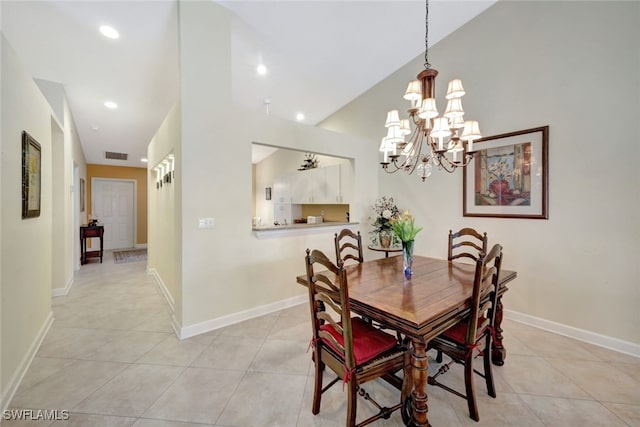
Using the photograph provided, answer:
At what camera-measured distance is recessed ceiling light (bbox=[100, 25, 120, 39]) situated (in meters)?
2.65

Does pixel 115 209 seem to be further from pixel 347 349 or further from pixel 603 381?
pixel 603 381

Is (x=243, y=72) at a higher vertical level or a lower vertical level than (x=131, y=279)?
higher

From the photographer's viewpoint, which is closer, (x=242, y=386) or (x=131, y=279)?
(x=242, y=386)

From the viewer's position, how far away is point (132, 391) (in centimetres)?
181

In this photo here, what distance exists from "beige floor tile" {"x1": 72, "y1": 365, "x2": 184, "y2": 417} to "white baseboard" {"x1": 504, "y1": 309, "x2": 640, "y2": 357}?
348 centimetres

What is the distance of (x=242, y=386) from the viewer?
1.86 m

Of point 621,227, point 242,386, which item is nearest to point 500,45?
point 621,227

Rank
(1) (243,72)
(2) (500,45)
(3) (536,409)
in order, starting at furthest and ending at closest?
(1) (243,72)
(2) (500,45)
(3) (536,409)

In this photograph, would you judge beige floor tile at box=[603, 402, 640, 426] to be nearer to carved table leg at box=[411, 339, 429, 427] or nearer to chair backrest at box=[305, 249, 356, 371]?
carved table leg at box=[411, 339, 429, 427]

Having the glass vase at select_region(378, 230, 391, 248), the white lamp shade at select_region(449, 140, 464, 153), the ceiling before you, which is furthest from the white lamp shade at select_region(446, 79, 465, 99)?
the glass vase at select_region(378, 230, 391, 248)

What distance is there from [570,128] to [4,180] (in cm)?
470

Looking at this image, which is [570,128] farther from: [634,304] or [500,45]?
[634,304]

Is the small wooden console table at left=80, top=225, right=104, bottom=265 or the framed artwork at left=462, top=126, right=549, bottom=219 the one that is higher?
the framed artwork at left=462, top=126, right=549, bottom=219

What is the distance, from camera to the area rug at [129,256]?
6.03m
